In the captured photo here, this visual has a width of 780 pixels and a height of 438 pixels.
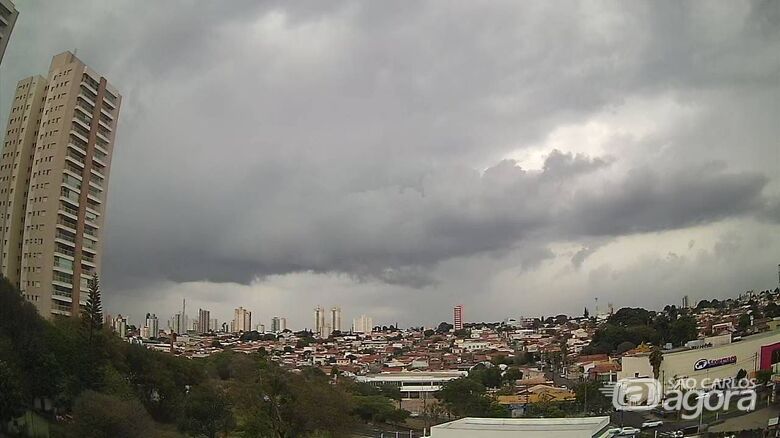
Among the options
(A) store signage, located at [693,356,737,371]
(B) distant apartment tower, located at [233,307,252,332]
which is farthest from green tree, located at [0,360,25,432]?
(B) distant apartment tower, located at [233,307,252,332]

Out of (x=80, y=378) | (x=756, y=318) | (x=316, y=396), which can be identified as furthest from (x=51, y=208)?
(x=756, y=318)

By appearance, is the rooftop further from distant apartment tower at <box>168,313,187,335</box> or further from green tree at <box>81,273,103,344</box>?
distant apartment tower at <box>168,313,187,335</box>

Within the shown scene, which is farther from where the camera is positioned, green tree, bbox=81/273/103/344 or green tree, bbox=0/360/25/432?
green tree, bbox=81/273/103/344

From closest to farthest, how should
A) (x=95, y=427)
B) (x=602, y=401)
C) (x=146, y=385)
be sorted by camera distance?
1. (x=95, y=427)
2. (x=146, y=385)
3. (x=602, y=401)

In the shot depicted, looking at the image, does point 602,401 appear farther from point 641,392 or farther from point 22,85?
point 22,85

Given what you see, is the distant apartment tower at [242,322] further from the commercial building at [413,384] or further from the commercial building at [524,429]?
the commercial building at [524,429]

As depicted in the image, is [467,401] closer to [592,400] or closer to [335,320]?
[592,400]

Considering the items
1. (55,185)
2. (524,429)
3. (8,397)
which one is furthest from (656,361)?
(8,397)
